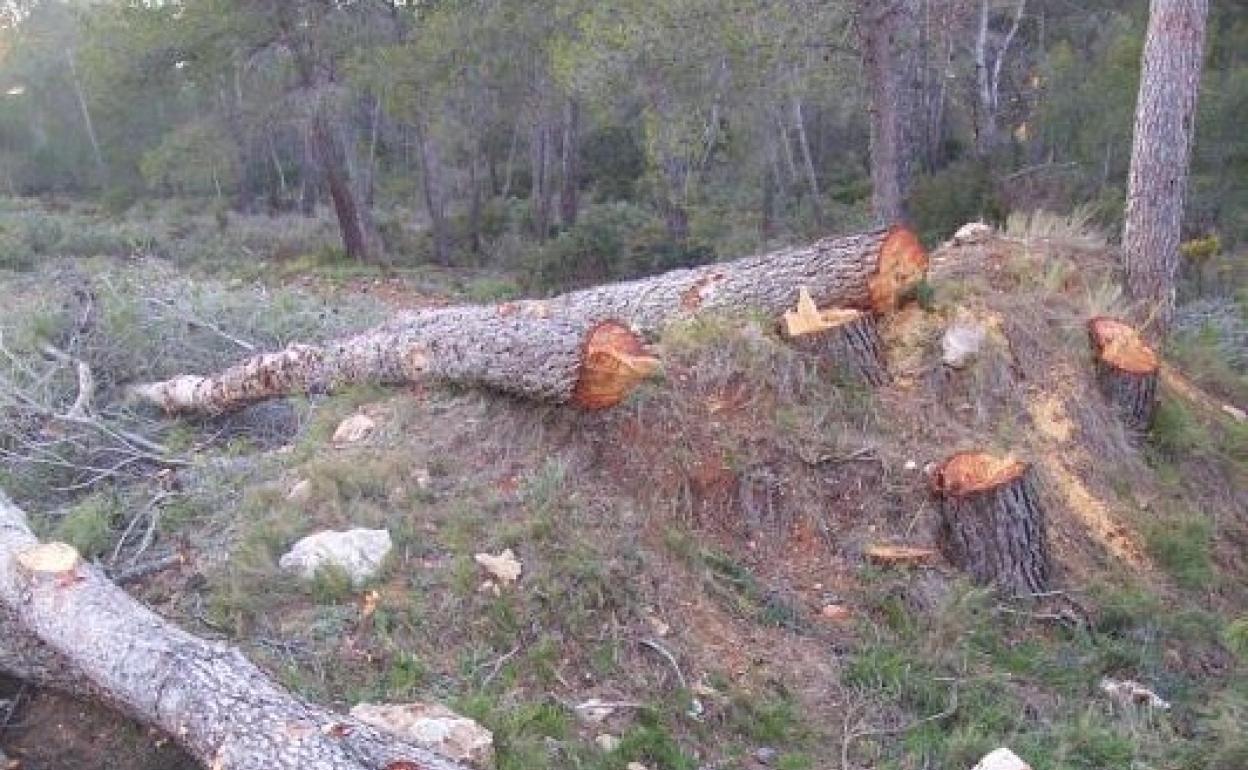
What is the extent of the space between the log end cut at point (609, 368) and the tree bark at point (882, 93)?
622 centimetres

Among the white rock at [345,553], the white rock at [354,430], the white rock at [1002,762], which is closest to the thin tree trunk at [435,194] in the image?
the white rock at [354,430]

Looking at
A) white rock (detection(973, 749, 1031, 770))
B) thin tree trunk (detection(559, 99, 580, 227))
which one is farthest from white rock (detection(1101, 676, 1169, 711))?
thin tree trunk (detection(559, 99, 580, 227))

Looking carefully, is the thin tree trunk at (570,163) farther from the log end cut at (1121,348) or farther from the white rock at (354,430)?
the white rock at (354,430)

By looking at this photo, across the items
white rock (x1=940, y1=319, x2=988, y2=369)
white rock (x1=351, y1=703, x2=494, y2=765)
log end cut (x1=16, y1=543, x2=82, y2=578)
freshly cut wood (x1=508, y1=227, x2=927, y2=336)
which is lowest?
white rock (x1=351, y1=703, x2=494, y2=765)

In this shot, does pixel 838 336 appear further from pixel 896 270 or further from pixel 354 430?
pixel 354 430

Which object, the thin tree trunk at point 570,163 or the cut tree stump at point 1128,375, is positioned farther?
the thin tree trunk at point 570,163

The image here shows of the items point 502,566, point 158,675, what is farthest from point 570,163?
point 158,675

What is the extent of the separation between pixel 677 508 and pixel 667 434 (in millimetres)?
331

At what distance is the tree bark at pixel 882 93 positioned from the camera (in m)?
10.8

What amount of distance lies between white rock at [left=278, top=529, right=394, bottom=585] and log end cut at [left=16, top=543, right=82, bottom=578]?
74cm

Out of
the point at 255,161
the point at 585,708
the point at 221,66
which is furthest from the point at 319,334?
the point at 255,161

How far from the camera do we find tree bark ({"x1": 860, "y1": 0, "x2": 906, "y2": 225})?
1080cm

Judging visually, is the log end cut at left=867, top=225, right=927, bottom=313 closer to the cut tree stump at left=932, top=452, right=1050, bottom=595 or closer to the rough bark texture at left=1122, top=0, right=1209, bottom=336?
the cut tree stump at left=932, top=452, right=1050, bottom=595

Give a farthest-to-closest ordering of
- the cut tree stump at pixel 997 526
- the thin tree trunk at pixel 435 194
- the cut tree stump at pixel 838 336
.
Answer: the thin tree trunk at pixel 435 194
the cut tree stump at pixel 838 336
the cut tree stump at pixel 997 526
